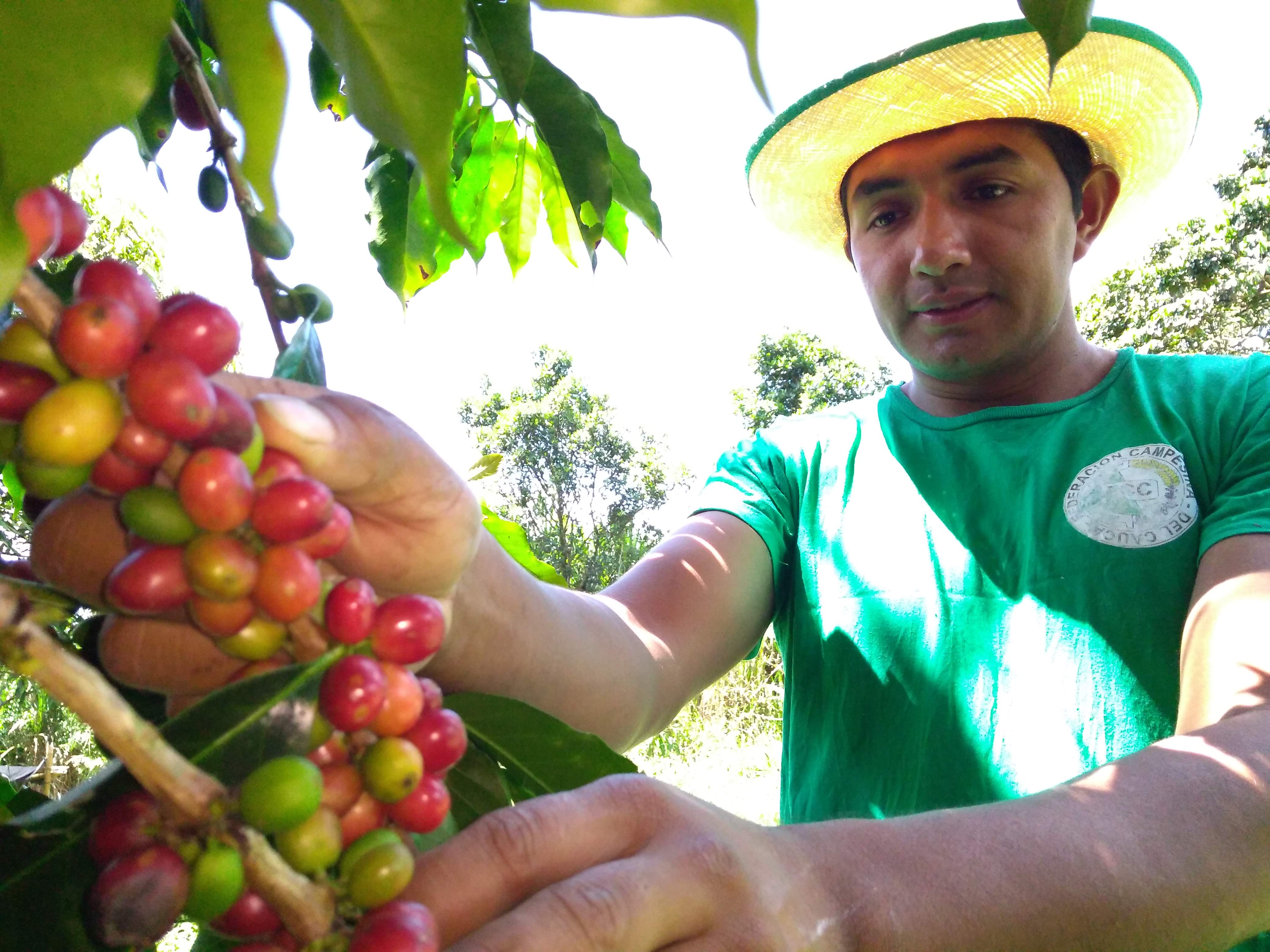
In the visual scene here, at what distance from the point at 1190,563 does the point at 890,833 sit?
103 centimetres

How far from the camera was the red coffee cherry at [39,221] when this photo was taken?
13.1 inches

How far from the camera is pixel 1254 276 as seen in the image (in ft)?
36.8

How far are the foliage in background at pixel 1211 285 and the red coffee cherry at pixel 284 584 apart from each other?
12.4m

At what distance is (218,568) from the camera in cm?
44

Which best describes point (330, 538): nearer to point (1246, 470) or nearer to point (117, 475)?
point (117, 475)

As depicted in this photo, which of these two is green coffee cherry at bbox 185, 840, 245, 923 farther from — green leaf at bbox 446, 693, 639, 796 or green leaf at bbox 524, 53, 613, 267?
green leaf at bbox 524, 53, 613, 267

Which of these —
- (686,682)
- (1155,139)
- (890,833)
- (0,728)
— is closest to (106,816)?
(890,833)

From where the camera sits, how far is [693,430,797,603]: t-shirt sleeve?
1833mm

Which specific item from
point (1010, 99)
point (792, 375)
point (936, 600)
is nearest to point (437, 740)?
point (936, 600)

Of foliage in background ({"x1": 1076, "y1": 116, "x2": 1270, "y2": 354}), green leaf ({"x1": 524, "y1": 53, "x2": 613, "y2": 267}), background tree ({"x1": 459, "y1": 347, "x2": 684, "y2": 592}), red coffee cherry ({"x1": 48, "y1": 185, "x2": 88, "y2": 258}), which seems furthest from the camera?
background tree ({"x1": 459, "y1": 347, "x2": 684, "y2": 592})

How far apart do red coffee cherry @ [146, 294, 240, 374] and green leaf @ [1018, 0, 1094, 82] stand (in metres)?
0.46

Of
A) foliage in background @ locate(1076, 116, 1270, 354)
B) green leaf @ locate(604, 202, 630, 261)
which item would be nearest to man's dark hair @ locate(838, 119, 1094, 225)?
green leaf @ locate(604, 202, 630, 261)

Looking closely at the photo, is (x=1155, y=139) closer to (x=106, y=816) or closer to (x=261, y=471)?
(x=261, y=471)

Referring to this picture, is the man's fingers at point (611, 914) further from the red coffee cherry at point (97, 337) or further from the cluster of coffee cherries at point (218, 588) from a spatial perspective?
the red coffee cherry at point (97, 337)
